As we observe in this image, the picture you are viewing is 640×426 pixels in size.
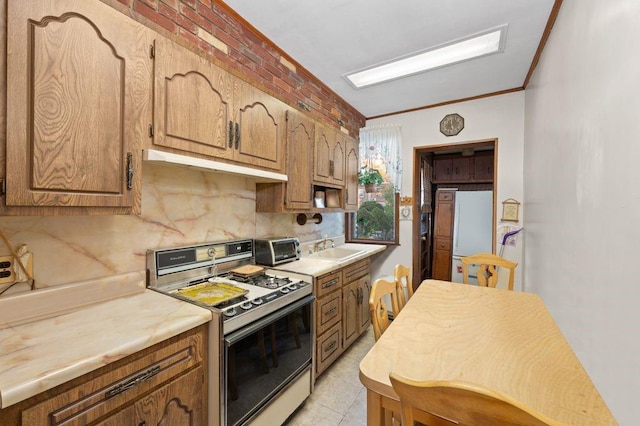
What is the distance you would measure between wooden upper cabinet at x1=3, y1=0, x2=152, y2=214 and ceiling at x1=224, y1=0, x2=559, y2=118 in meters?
0.99

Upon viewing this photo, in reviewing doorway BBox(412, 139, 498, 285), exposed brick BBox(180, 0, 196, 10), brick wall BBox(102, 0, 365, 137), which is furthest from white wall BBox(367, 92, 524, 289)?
exposed brick BBox(180, 0, 196, 10)

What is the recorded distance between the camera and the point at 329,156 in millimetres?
2617

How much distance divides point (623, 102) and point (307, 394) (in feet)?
7.11

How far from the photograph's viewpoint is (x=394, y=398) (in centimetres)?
78

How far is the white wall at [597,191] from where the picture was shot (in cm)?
89

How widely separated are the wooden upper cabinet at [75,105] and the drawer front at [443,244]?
4.89 meters

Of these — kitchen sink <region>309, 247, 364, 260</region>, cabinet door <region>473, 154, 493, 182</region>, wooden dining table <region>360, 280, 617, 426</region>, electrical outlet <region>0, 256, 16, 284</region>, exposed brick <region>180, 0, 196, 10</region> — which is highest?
exposed brick <region>180, 0, 196, 10</region>

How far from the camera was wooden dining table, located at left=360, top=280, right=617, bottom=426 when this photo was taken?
74 centimetres

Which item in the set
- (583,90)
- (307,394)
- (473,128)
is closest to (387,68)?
(473,128)

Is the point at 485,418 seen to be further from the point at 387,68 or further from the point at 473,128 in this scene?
the point at 473,128

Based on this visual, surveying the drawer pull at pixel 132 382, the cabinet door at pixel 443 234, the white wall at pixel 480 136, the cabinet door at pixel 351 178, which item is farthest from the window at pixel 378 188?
the drawer pull at pixel 132 382

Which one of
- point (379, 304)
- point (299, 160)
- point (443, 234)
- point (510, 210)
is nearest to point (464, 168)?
point (443, 234)

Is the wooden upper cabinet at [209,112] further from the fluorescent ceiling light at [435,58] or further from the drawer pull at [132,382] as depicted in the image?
the fluorescent ceiling light at [435,58]

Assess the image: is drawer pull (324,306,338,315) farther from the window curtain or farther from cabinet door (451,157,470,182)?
Answer: cabinet door (451,157,470,182)
